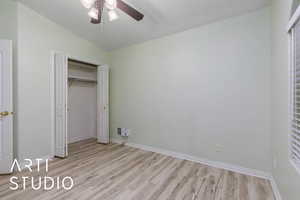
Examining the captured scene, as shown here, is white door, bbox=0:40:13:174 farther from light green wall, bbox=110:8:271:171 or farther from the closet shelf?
light green wall, bbox=110:8:271:171

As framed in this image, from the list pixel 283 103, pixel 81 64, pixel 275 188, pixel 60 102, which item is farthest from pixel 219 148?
pixel 81 64

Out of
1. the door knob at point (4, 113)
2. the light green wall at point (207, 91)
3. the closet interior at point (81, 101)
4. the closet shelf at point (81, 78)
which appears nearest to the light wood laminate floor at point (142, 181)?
the light green wall at point (207, 91)

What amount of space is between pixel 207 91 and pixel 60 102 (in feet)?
9.25

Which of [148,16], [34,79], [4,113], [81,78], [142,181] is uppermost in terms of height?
[148,16]

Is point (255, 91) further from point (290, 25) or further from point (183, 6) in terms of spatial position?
point (183, 6)

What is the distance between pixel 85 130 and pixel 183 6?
3.80 meters

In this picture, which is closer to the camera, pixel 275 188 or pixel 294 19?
pixel 294 19

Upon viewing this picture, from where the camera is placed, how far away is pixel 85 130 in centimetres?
405

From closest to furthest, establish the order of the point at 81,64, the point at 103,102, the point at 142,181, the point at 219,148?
the point at 142,181 < the point at 219,148 < the point at 103,102 < the point at 81,64

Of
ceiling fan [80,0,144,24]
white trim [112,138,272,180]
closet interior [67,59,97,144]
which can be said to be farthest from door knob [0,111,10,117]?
white trim [112,138,272,180]

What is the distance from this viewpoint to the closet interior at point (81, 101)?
370 cm

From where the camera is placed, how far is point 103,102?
358 cm

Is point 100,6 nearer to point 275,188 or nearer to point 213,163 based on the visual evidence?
point 213,163

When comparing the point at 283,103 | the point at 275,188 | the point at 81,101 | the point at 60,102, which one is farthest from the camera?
the point at 81,101
